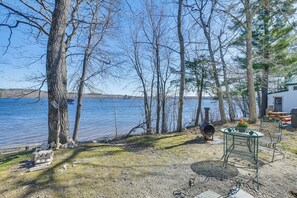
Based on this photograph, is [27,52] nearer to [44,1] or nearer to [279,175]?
[44,1]

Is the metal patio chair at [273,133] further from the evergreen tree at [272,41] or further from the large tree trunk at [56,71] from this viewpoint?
the evergreen tree at [272,41]

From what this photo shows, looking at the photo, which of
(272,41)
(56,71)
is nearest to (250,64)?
(272,41)

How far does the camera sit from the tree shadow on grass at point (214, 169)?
9.87 feet

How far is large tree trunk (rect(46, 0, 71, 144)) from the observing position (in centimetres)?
438

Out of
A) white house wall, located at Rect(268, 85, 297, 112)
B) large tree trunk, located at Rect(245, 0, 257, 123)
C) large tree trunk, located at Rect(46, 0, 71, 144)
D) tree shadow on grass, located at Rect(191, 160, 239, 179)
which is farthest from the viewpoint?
white house wall, located at Rect(268, 85, 297, 112)

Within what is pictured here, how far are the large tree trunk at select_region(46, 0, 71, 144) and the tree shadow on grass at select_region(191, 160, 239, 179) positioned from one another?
351 centimetres

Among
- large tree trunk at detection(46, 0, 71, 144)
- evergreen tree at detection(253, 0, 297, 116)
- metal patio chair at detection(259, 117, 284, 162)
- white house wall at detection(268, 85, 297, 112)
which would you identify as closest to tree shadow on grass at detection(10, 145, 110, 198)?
large tree trunk at detection(46, 0, 71, 144)

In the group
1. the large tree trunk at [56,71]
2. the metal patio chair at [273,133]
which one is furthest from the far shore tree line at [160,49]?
the metal patio chair at [273,133]

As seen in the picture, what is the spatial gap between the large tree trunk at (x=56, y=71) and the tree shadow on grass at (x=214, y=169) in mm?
3508

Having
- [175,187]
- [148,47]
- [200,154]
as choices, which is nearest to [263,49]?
[148,47]

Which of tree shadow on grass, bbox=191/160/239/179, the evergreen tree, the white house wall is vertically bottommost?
tree shadow on grass, bbox=191/160/239/179

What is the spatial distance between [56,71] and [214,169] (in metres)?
4.33

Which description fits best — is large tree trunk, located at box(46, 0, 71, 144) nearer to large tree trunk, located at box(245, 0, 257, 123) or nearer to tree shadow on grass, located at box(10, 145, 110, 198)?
tree shadow on grass, located at box(10, 145, 110, 198)

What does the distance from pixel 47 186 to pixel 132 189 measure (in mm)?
1271
